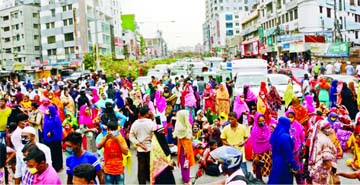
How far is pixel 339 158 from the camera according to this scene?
32.0 ft

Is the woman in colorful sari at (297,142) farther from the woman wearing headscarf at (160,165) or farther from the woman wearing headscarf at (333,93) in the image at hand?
the woman wearing headscarf at (333,93)

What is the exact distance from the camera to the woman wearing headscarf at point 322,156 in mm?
6480

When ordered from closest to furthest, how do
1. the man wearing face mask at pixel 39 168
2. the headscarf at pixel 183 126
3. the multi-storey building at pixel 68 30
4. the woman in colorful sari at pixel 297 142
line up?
the man wearing face mask at pixel 39 168 → the woman in colorful sari at pixel 297 142 → the headscarf at pixel 183 126 → the multi-storey building at pixel 68 30

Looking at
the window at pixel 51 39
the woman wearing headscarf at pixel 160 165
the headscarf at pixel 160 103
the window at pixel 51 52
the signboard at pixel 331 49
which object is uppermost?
the window at pixel 51 39

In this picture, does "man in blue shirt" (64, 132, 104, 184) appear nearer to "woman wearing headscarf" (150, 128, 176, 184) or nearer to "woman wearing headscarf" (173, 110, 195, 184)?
"woman wearing headscarf" (150, 128, 176, 184)

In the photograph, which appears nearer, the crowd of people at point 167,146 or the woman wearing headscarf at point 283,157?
the crowd of people at point 167,146

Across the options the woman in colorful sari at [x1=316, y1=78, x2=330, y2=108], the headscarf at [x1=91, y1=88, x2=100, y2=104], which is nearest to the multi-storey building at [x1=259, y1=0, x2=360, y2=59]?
the woman in colorful sari at [x1=316, y1=78, x2=330, y2=108]

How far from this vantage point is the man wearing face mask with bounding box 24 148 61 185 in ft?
14.8

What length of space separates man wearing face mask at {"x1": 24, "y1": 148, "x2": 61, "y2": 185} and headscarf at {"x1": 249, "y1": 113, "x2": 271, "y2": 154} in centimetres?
439

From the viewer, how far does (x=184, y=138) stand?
800 cm

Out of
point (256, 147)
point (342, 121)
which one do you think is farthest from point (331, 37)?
point (256, 147)

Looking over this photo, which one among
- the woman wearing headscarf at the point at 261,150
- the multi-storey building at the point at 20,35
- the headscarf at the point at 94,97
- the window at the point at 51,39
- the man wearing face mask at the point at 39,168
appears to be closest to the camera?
the man wearing face mask at the point at 39,168

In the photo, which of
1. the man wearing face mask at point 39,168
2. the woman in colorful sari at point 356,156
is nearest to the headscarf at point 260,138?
the woman in colorful sari at point 356,156

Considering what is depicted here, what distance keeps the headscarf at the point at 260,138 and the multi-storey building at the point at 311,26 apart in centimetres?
2938
